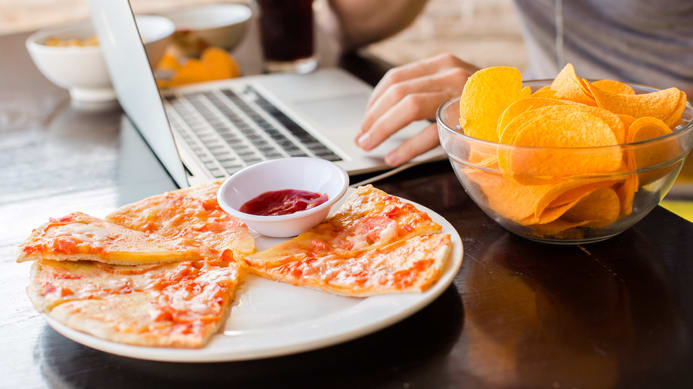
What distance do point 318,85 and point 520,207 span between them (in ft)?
3.30

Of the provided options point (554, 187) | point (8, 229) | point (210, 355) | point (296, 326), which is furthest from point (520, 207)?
point (8, 229)

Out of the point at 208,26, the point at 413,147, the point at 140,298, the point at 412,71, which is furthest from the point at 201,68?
→ the point at 140,298

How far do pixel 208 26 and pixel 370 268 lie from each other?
1468mm

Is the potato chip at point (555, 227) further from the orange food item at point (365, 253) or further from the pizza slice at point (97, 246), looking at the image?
the pizza slice at point (97, 246)

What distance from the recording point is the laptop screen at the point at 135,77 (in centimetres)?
114

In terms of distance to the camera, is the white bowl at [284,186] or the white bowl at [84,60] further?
the white bowl at [84,60]

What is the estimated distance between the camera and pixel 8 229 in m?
1.12

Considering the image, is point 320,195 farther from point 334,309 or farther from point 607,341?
point 607,341

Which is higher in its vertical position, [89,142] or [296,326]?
[296,326]

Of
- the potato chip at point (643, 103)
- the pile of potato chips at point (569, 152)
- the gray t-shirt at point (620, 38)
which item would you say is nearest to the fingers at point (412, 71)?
the pile of potato chips at point (569, 152)

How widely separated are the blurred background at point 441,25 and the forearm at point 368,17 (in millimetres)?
2030

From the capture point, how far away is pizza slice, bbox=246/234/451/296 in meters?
0.77

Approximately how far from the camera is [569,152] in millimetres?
809

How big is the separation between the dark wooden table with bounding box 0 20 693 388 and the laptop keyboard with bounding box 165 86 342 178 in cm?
35
